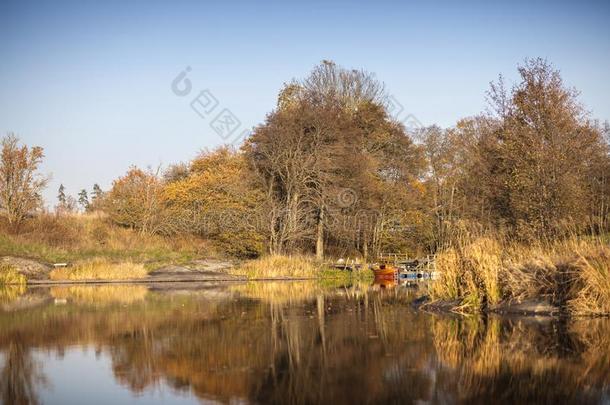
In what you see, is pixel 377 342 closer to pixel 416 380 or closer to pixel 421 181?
pixel 416 380

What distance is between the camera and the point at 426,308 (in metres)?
19.6

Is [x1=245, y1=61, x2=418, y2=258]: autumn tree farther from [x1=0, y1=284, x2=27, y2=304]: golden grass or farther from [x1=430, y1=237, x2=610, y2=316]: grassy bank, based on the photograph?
[x1=430, y1=237, x2=610, y2=316]: grassy bank

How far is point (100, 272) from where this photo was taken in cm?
3506

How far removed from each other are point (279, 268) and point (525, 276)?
74.7ft

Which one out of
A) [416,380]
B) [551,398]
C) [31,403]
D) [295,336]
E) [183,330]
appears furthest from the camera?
[183,330]

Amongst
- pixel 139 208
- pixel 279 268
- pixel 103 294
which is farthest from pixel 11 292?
pixel 139 208

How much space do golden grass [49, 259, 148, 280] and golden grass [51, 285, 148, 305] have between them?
7.94 feet

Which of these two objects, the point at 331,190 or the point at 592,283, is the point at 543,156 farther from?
the point at 331,190

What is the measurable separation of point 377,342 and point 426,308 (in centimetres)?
659

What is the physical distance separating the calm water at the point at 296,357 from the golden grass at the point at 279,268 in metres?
17.4

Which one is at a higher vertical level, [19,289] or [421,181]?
[421,181]

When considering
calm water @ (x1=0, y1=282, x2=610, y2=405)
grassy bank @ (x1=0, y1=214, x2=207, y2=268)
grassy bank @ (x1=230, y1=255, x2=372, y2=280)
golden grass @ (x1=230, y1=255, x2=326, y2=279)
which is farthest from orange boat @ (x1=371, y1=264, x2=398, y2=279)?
calm water @ (x1=0, y1=282, x2=610, y2=405)

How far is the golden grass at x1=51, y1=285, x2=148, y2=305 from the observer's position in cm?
2456

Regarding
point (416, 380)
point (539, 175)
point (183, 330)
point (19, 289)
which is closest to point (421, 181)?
point (539, 175)
